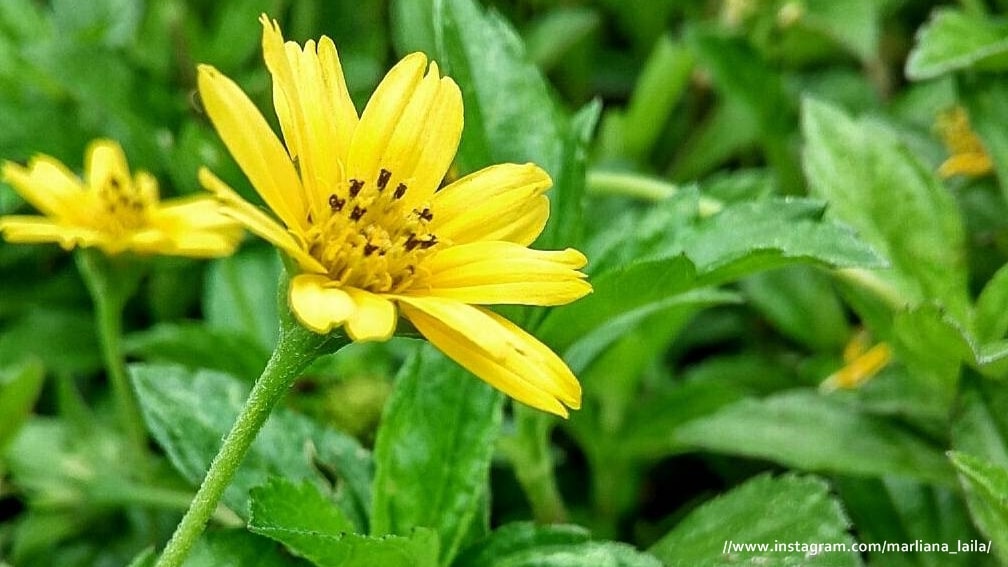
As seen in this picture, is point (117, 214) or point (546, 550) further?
point (117, 214)

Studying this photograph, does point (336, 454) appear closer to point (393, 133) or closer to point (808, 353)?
point (393, 133)

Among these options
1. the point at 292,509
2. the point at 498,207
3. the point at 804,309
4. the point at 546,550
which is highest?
the point at 498,207

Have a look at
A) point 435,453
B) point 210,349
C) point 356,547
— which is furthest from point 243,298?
point 356,547

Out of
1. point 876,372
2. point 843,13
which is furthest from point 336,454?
point 843,13

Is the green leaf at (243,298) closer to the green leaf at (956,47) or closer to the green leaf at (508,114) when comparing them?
the green leaf at (508,114)

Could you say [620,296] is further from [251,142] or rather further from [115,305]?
[115,305]

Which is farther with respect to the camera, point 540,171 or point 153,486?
point 153,486

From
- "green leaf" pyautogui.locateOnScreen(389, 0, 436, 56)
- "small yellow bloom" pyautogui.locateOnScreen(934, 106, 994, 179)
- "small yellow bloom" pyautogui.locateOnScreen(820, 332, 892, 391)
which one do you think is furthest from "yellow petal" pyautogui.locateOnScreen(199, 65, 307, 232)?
"small yellow bloom" pyautogui.locateOnScreen(934, 106, 994, 179)
